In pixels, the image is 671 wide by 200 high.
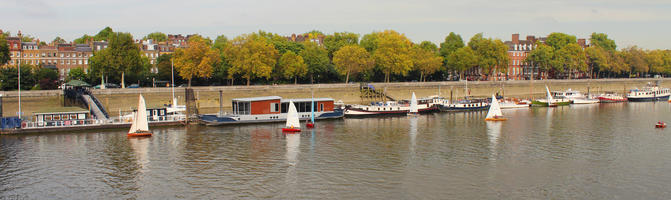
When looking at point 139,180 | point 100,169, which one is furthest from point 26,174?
point 139,180

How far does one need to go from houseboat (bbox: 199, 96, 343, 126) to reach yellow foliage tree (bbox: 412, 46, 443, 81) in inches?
1984

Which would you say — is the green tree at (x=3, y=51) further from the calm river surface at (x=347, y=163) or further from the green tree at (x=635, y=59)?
the green tree at (x=635, y=59)

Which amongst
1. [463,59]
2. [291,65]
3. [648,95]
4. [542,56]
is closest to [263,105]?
[291,65]

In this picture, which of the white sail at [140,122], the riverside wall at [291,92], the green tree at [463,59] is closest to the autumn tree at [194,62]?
the riverside wall at [291,92]

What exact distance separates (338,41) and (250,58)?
32982 mm

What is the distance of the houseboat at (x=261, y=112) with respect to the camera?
6150 centimetres

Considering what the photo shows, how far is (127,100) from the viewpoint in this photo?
3027 inches

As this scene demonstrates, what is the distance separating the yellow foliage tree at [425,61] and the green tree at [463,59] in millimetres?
3083

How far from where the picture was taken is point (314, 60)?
10569cm

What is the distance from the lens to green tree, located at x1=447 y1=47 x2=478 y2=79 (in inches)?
4619

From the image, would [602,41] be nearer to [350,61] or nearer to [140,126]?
[350,61]

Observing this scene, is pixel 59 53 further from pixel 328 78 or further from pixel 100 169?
pixel 100 169

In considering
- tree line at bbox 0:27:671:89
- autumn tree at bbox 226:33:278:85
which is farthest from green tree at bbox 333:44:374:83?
autumn tree at bbox 226:33:278:85

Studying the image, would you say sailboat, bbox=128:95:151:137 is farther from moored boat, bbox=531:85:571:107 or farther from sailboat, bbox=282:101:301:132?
moored boat, bbox=531:85:571:107
